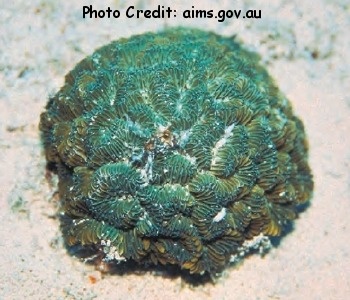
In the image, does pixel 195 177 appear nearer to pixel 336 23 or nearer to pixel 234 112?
pixel 234 112

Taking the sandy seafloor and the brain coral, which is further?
the sandy seafloor

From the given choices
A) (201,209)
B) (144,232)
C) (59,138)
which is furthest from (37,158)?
(201,209)

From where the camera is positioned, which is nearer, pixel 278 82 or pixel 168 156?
pixel 168 156

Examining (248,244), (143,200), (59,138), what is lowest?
(248,244)

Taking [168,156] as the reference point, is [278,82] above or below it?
above
